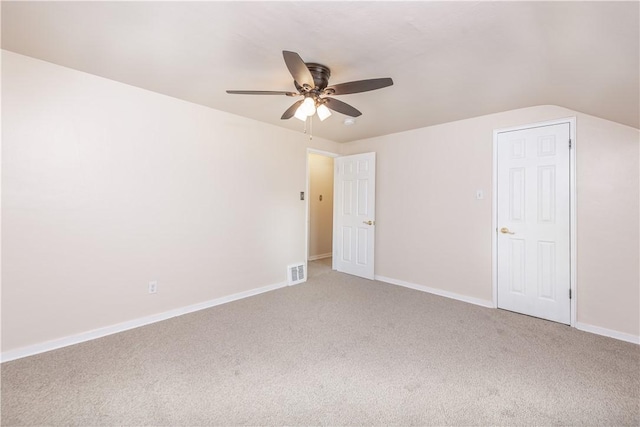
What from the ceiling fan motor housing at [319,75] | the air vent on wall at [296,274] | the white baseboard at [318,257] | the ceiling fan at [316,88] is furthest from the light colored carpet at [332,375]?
the white baseboard at [318,257]

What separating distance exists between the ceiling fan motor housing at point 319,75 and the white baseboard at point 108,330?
2.59 metres

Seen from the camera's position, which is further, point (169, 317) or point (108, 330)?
point (169, 317)

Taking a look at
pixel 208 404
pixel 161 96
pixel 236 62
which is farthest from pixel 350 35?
pixel 208 404

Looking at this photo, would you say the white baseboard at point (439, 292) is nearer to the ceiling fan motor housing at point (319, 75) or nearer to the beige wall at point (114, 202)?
the beige wall at point (114, 202)

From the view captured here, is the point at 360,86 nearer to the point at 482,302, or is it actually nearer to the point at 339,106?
the point at 339,106

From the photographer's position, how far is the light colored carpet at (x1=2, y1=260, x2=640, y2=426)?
160 cm

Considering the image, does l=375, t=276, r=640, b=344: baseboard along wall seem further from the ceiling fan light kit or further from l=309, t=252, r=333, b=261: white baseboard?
the ceiling fan light kit

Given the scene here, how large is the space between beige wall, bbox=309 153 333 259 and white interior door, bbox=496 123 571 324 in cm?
341

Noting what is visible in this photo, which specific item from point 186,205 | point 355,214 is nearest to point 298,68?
point 186,205

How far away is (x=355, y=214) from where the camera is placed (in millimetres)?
4617

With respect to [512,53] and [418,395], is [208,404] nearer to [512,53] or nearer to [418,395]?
[418,395]

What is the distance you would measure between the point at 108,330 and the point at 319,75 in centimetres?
294

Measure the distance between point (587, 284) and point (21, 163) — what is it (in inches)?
202

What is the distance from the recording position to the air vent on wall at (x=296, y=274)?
404cm
